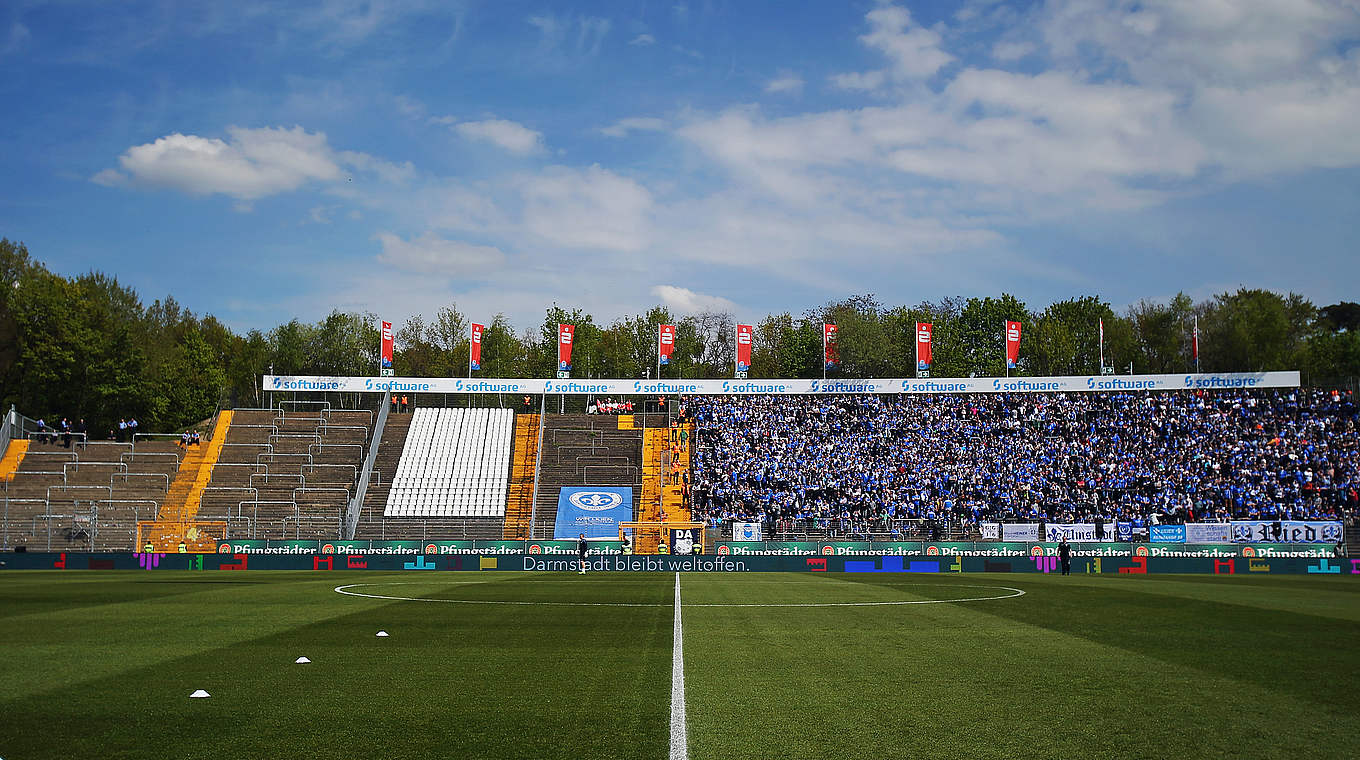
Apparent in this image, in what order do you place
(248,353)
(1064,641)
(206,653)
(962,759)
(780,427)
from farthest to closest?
(248,353) → (780,427) → (1064,641) → (206,653) → (962,759)

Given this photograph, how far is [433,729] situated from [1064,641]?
10.1 meters

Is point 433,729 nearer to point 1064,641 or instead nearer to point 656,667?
point 656,667

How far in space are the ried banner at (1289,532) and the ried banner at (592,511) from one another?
30.7 m

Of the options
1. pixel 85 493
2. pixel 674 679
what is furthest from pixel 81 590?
pixel 85 493

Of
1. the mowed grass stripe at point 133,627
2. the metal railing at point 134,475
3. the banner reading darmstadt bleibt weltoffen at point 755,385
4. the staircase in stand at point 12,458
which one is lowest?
the mowed grass stripe at point 133,627

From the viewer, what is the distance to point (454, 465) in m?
62.2

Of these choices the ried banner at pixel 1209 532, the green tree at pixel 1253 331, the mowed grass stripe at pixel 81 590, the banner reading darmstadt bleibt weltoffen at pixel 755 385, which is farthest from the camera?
the green tree at pixel 1253 331

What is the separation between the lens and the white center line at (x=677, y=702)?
25.8ft

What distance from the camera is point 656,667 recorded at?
12.2 metres

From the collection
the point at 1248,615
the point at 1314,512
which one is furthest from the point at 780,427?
the point at 1248,615

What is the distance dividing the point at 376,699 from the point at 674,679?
320 cm

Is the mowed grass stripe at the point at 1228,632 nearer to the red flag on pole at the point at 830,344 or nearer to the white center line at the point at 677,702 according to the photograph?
the white center line at the point at 677,702

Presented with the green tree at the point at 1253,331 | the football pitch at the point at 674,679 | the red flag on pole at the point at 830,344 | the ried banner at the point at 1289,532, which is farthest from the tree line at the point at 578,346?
the football pitch at the point at 674,679

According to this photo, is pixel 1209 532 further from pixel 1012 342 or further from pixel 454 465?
pixel 454 465
